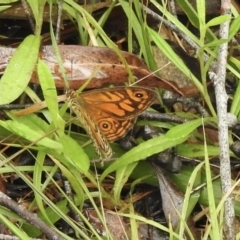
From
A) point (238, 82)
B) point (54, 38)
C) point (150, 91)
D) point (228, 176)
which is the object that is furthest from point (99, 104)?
point (238, 82)

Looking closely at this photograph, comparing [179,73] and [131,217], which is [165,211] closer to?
[131,217]

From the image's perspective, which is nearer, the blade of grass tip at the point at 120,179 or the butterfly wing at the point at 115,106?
the butterfly wing at the point at 115,106

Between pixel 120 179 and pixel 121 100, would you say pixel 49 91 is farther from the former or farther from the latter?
pixel 120 179

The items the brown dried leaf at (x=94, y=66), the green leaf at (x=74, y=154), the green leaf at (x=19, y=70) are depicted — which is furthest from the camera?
the brown dried leaf at (x=94, y=66)

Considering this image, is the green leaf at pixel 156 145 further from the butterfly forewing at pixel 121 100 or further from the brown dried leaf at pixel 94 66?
the brown dried leaf at pixel 94 66

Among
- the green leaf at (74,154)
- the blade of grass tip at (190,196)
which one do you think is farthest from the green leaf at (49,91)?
the blade of grass tip at (190,196)

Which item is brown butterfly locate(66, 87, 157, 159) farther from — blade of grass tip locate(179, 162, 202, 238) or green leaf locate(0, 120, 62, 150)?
blade of grass tip locate(179, 162, 202, 238)

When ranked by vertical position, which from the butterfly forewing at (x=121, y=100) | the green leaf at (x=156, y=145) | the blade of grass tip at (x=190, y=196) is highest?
the butterfly forewing at (x=121, y=100)
